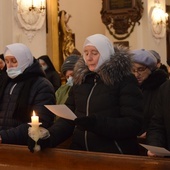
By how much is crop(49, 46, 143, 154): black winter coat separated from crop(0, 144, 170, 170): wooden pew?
236 millimetres

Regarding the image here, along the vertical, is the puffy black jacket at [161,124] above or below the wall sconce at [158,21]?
below

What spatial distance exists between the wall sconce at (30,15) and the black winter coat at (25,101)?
622 cm

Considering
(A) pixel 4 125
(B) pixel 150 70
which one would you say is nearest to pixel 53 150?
(A) pixel 4 125

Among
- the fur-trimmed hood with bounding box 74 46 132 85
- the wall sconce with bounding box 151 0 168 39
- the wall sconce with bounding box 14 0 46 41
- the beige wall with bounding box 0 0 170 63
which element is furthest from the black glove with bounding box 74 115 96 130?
the wall sconce with bounding box 151 0 168 39

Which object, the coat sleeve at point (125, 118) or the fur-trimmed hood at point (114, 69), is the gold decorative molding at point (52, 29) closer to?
the fur-trimmed hood at point (114, 69)

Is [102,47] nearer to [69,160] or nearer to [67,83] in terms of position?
[69,160]

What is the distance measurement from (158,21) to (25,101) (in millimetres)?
11131

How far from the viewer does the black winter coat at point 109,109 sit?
3.35 m

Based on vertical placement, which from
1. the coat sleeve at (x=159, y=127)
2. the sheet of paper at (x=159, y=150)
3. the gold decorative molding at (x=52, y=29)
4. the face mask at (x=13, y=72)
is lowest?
the sheet of paper at (x=159, y=150)

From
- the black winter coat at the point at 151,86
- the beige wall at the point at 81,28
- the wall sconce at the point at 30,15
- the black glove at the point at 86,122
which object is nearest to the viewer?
the black glove at the point at 86,122

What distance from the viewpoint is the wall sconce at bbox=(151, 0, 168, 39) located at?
1435cm

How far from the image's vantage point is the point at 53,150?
3.26m

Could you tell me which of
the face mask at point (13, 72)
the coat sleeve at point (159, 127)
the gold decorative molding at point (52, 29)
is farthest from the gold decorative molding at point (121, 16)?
the coat sleeve at point (159, 127)

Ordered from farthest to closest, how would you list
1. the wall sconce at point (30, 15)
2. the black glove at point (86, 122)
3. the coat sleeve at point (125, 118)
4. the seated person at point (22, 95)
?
the wall sconce at point (30, 15), the seated person at point (22, 95), the coat sleeve at point (125, 118), the black glove at point (86, 122)
